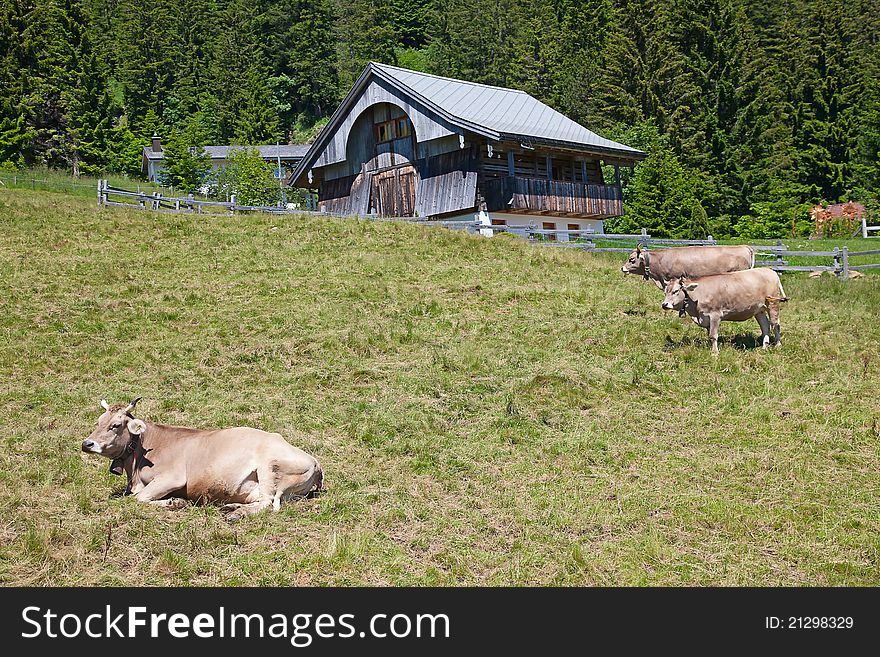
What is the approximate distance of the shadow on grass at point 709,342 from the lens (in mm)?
17328

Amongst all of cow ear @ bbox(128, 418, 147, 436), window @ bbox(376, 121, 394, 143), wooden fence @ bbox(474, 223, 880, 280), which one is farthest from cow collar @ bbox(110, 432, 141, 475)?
window @ bbox(376, 121, 394, 143)

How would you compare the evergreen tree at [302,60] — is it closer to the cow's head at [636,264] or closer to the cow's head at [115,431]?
the cow's head at [636,264]

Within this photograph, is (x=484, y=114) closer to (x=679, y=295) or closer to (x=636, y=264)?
(x=636, y=264)

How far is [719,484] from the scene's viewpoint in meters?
10.5

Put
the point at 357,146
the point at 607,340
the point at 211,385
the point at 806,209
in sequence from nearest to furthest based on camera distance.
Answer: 1. the point at 211,385
2. the point at 607,340
3. the point at 357,146
4. the point at 806,209

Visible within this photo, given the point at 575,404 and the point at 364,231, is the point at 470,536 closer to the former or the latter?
the point at 575,404

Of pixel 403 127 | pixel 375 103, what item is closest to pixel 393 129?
pixel 403 127

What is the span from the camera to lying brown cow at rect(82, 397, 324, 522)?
9.38 m

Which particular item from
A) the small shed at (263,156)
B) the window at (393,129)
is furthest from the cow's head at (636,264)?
the small shed at (263,156)

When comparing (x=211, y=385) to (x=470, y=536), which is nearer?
(x=470, y=536)

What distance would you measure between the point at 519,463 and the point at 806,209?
5229 centimetres

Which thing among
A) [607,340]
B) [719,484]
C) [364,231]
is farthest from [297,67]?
[719,484]

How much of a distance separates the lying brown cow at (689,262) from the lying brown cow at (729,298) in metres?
4.98

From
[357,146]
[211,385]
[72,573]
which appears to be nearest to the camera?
[72,573]
